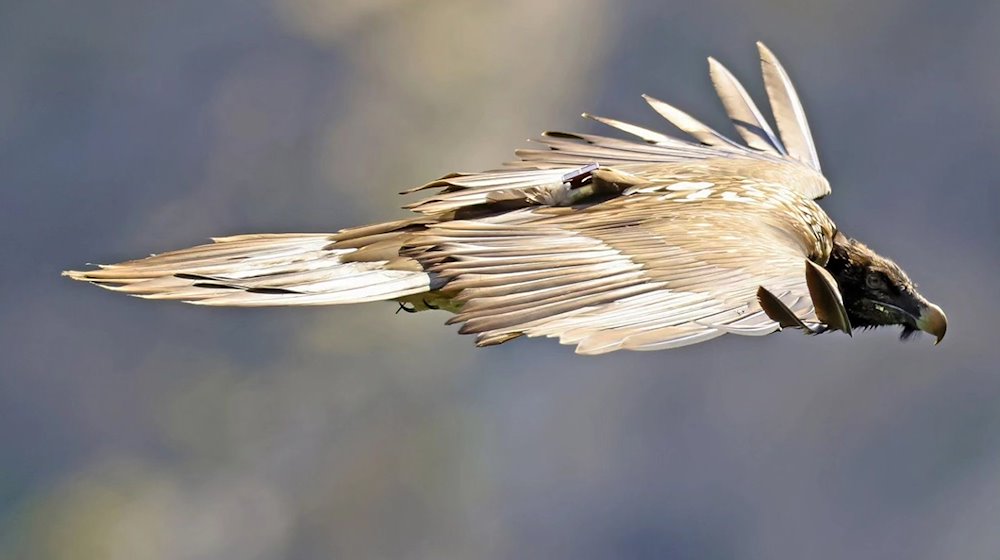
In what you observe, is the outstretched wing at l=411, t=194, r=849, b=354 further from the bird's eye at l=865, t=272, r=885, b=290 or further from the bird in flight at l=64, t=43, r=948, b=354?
the bird's eye at l=865, t=272, r=885, b=290

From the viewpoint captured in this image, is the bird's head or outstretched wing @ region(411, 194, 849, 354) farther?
the bird's head

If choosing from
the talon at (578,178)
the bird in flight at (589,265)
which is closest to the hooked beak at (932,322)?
the bird in flight at (589,265)

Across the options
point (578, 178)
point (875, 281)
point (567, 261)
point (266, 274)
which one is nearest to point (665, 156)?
point (875, 281)

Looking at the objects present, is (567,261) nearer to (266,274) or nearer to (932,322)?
(266,274)

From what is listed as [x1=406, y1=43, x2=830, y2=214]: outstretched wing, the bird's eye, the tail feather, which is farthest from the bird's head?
the tail feather

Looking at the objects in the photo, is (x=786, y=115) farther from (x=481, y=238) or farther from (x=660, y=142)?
(x=481, y=238)

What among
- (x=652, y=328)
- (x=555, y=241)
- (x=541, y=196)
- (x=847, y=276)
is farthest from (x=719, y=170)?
(x=652, y=328)

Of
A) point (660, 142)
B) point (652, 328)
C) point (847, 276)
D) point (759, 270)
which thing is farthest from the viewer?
point (660, 142)

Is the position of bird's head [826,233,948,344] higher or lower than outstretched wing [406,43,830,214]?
lower
